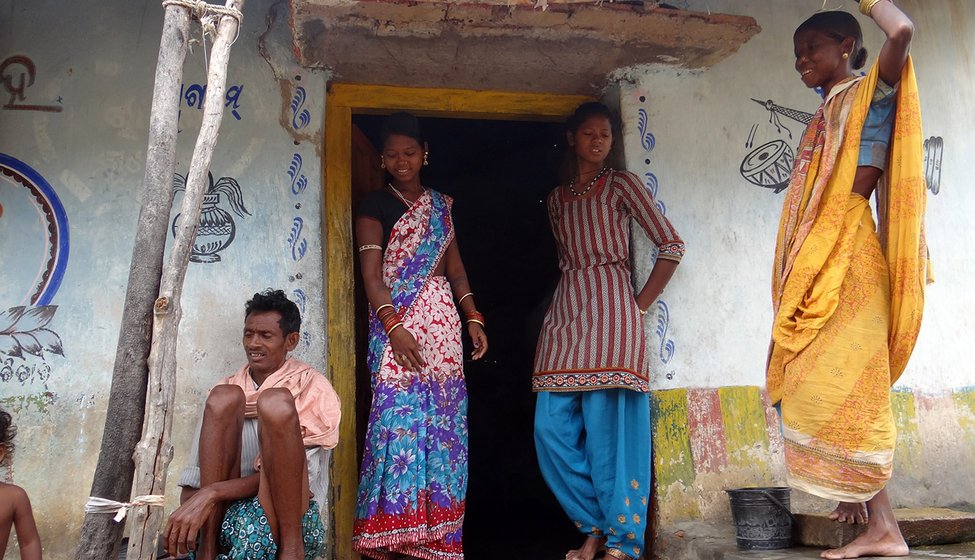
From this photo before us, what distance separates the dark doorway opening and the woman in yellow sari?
3.10 metres

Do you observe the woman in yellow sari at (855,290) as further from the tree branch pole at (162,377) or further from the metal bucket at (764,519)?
the tree branch pole at (162,377)

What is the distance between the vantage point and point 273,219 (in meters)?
4.17

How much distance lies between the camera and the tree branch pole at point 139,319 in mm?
2615

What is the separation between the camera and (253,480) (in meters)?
3.12

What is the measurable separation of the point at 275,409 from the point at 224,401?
0.80ft

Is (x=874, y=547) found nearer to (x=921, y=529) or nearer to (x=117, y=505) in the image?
(x=921, y=529)

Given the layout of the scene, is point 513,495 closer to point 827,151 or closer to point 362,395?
point 362,395

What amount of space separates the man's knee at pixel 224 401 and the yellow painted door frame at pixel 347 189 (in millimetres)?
953

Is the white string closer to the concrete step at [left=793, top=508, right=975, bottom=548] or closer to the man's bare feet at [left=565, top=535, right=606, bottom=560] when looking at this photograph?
the man's bare feet at [left=565, top=535, right=606, bottom=560]

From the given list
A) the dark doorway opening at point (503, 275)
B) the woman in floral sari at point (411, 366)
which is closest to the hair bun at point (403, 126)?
the woman in floral sari at point (411, 366)

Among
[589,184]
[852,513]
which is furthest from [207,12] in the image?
[852,513]

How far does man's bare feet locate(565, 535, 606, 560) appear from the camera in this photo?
3846mm

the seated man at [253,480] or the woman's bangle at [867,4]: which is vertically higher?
the woman's bangle at [867,4]

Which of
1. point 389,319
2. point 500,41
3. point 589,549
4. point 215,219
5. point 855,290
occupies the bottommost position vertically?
point 589,549
